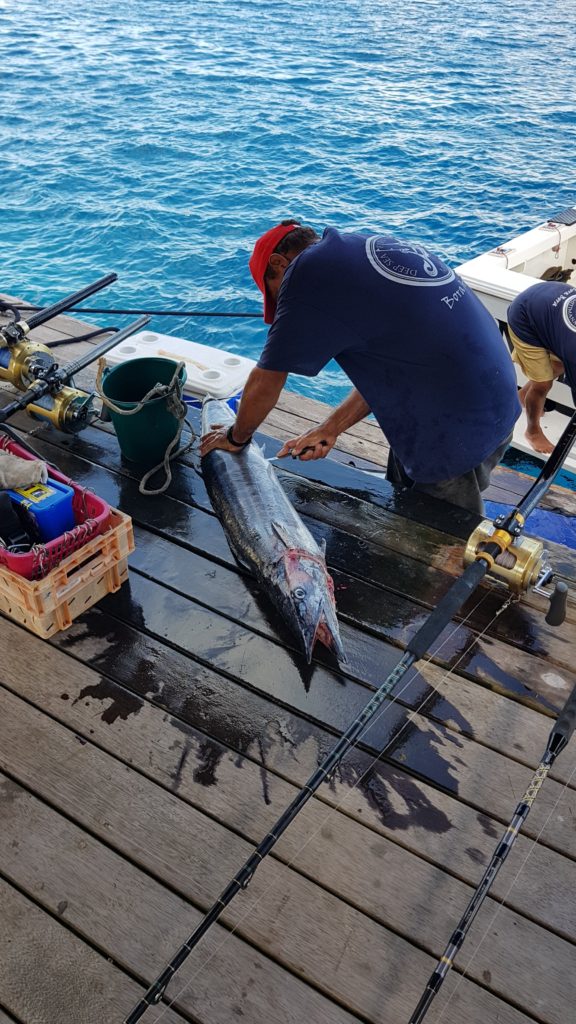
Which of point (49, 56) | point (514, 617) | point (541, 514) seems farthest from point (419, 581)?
point (49, 56)

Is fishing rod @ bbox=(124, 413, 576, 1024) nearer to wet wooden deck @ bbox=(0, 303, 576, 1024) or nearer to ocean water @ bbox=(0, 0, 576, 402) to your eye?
wet wooden deck @ bbox=(0, 303, 576, 1024)

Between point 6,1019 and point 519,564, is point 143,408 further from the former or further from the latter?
point 6,1019

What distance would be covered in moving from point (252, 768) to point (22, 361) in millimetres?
2989

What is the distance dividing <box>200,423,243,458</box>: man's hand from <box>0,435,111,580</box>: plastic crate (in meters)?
0.91

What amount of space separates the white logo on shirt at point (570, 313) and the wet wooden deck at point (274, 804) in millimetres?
2129

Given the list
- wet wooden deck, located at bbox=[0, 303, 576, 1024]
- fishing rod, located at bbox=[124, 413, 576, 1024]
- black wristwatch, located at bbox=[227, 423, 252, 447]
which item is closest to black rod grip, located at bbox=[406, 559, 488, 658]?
fishing rod, located at bbox=[124, 413, 576, 1024]

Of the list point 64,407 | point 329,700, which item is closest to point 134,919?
point 329,700

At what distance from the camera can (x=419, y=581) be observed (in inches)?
124

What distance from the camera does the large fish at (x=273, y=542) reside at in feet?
9.27

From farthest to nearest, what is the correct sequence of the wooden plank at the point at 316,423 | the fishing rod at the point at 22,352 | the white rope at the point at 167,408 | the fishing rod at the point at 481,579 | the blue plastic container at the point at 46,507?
the wooden plank at the point at 316,423 → the fishing rod at the point at 22,352 → the white rope at the point at 167,408 → the blue plastic container at the point at 46,507 → the fishing rod at the point at 481,579

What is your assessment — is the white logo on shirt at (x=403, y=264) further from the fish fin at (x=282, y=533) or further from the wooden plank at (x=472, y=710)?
the wooden plank at (x=472, y=710)

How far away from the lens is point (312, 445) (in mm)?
3791

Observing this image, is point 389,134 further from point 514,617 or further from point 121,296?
point 514,617

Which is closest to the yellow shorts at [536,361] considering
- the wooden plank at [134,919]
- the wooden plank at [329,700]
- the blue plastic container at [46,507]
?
the wooden plank at [329,700]
